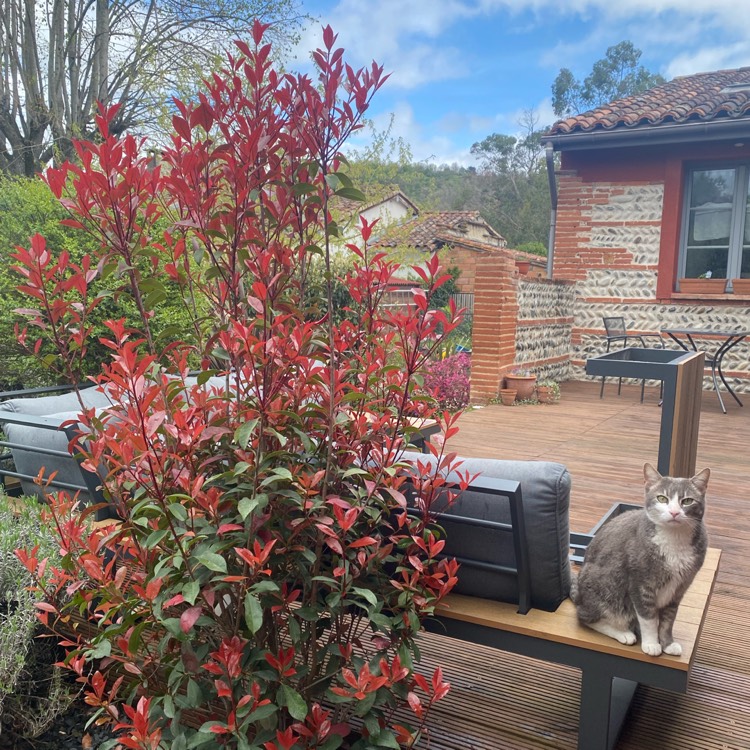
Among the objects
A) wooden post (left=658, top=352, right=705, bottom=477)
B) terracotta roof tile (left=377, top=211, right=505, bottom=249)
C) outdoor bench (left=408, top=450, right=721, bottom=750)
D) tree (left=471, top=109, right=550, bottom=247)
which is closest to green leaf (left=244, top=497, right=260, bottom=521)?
outdoor bench (left=408, top=450, right=721, bottom=750)

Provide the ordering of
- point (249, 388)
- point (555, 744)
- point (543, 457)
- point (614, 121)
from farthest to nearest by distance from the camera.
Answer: point (614, 121) → point (543, 457) → point (555, 744) → point (249, 388)

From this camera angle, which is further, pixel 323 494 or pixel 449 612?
pixel 449 612

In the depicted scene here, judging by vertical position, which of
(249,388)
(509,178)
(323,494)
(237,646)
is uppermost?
(509,178)

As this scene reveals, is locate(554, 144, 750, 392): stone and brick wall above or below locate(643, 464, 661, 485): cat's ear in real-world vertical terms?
above

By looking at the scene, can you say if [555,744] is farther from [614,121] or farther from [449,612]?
[614,121]

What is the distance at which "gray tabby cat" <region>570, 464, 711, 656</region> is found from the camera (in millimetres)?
1668

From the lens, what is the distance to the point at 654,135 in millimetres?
8578

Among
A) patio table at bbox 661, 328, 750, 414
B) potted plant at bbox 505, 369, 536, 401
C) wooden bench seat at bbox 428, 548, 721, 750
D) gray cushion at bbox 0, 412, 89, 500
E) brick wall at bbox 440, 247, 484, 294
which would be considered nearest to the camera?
wooden bench seat at bbox 428, 548, 721, 750

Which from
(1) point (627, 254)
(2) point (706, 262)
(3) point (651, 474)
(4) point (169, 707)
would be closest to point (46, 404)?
Answer: (4) point (169, 707)

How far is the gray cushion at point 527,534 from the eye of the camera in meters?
1.66

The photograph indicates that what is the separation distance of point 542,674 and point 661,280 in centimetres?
802

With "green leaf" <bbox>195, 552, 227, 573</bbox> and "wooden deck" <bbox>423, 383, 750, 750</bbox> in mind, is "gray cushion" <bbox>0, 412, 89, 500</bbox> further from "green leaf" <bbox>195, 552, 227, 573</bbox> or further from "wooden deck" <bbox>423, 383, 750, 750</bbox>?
"wooden deck" <bbox>423, 383, 750, 750</bbox>

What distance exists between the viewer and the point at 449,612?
1766mm

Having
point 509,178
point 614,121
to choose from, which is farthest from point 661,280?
point 509,178
